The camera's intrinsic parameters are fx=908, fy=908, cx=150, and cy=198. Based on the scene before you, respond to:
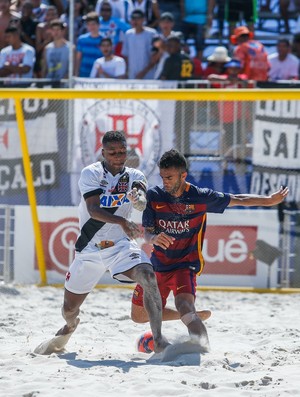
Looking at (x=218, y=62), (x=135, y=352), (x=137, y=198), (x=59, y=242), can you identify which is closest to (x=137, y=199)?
(x=137, y=198)

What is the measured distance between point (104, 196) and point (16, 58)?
6326mm

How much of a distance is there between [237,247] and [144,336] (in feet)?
10.9

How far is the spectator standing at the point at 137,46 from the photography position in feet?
41.2

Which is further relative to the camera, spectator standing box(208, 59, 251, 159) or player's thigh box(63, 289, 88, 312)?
spectator standing box(208, 59, 251, 159)

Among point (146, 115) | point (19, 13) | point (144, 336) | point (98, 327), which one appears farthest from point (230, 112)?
point (19, 13)

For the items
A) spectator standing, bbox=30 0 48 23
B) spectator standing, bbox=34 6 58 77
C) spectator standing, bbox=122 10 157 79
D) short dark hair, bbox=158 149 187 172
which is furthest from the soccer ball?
spectator standing, bbox=30 0 48 23

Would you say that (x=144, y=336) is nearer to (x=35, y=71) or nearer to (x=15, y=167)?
(x=15, y=167)

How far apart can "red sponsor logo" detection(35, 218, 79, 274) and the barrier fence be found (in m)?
0.01

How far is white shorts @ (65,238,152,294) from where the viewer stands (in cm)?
659

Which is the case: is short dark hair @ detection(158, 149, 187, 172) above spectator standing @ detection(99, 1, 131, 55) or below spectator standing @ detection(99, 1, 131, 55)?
below

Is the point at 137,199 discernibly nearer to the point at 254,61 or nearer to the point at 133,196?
the point at 133,196

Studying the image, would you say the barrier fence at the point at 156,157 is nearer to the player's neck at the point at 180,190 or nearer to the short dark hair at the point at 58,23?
the short dark hair at the point at 58,23

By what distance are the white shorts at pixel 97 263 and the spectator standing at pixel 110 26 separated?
266 inches

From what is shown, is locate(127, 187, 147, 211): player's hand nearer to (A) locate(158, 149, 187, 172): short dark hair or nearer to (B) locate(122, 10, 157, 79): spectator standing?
(A) locate(158, 149, 187, 172): short dark hair
